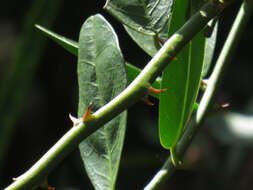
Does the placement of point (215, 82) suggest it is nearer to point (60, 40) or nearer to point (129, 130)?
point (60, 40)

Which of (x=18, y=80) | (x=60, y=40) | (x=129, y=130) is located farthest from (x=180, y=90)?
(x=129, y=130)

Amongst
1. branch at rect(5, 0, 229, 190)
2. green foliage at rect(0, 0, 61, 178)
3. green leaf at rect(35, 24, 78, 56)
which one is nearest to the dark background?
green foliage at rect(0, 0, 61, 178)

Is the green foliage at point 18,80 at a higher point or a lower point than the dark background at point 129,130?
higher

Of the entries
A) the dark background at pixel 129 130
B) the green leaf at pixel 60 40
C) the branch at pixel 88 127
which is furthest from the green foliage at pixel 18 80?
the branch at pixel 88 127

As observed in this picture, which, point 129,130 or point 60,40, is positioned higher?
point 60,40

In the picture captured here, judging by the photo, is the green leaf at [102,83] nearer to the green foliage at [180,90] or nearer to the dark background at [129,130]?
the green foliage at [180,90]

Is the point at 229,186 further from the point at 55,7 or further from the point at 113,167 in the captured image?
the point at 113,167
